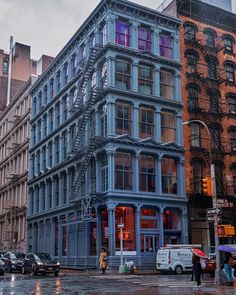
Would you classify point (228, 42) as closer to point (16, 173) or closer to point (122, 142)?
point (122, 142)

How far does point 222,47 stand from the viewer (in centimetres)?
4738

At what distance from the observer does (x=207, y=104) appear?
45406 millimetres

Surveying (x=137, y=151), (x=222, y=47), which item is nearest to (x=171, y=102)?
(x=137, y=151)

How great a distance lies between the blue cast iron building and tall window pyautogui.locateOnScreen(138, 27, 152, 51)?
0.10m

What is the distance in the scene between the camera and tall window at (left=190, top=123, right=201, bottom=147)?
143 feet

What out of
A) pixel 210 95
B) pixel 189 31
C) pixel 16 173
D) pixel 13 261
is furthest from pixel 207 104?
pixel 16 173

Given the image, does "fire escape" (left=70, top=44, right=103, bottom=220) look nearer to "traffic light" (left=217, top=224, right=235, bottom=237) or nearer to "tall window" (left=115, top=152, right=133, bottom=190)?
"tall window" (left=115, top=152, right=133, bottom=190)

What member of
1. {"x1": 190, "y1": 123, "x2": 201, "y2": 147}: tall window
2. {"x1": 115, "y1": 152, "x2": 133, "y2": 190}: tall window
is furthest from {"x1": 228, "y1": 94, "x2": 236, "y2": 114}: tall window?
{"x1": 115, "y1": 152, "x2": 133, "y2": 190}: tall window

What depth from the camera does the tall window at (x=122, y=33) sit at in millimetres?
40969

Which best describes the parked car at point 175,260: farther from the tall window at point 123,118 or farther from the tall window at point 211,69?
the tall window at point 211,69

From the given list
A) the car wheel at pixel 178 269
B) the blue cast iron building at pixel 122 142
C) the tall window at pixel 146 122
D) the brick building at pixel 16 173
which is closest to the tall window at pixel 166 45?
the blue cast iron building at pixel 122 142

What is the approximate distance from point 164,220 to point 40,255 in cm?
1181

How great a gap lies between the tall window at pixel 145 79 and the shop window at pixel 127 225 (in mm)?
10983

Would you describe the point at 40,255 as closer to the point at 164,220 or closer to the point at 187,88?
the point at 164,220
